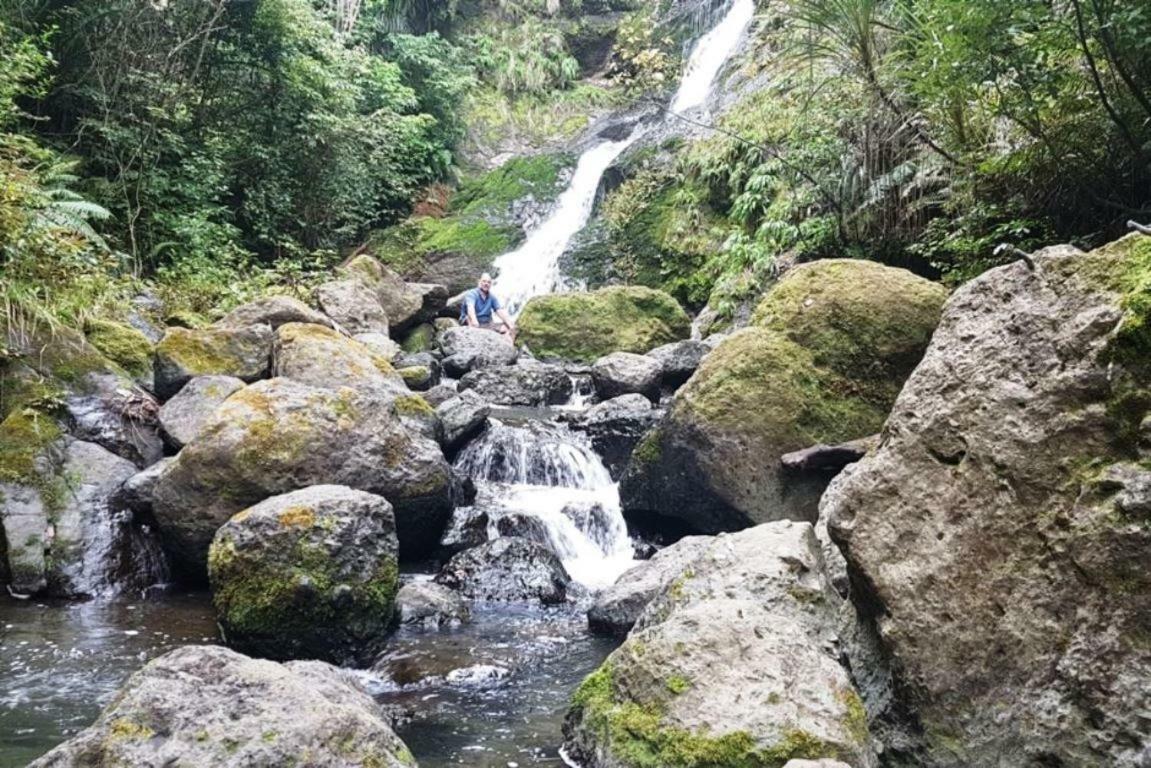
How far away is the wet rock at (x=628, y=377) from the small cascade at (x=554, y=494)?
4.82ft

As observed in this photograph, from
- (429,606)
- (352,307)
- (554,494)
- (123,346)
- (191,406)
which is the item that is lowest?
(554,494)

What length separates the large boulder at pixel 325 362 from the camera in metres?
7.76

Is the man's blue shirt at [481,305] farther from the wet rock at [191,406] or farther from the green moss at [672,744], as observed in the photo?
the green moss at [672,744]

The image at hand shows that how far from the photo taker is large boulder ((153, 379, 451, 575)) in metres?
6.08

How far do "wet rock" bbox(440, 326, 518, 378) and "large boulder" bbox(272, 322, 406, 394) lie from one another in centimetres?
424

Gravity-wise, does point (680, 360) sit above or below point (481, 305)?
below

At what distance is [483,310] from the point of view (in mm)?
14500

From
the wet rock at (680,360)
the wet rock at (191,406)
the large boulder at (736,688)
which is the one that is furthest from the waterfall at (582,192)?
the large boulder at (736,688)

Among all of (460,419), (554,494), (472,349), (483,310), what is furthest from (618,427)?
(483,310)

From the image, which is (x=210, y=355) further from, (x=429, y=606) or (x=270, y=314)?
(x=429, y=606)

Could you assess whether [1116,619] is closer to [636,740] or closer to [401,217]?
[636,740]

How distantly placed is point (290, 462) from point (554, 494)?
2947mm

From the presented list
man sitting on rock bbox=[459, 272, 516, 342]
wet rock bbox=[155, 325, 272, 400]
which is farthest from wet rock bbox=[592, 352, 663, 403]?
wet rock bbox=[155, 325, 272, 400]

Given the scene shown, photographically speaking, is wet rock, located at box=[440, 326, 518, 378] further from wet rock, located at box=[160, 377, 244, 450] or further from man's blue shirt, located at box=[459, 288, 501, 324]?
wet rock, located at box=[160, 377, 244, 450]
